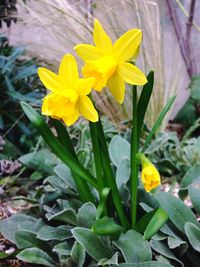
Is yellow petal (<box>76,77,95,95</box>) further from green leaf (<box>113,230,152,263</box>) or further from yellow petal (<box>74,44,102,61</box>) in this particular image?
green leaf (<box>113,230,152,263</box>)

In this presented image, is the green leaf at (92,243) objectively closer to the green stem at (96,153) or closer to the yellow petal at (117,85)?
the green stem at (96,153)

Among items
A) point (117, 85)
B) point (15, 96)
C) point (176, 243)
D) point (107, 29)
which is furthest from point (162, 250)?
point (107, 29)

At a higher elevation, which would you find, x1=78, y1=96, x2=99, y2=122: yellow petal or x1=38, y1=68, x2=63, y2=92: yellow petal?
x1=38, y1=68, x2=63, y2=92: yellow petal

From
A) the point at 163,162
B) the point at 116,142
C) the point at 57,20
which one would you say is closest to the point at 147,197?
the point at 116,142

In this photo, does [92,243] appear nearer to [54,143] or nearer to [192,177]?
[54,143]

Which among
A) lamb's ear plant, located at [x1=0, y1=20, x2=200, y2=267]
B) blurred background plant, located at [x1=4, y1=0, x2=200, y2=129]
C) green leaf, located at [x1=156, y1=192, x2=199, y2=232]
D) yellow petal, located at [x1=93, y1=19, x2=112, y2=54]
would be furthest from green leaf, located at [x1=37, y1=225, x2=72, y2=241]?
blurred background plant, located at [x1=4, y1=0, x2=200, y2=129]

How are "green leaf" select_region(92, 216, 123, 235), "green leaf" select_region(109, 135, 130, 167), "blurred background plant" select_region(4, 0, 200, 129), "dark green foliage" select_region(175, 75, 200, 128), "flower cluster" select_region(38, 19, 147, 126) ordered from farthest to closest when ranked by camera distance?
"dark green foliage" select_region(175, 75, 200, 128) → "blurred background plant" select_region(4, 0, 200, 129) → "green leaf" select_region(109, 135, 130, 167) → "green leaf" select_region(92, 216, 123, 235) → "flower cluster" select_region(38, 19, 147, 126)

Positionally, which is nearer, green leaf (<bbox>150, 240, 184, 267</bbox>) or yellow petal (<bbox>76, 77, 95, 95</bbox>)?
yellow petal (<bbox>76, 77, 95, 95</bbox>)

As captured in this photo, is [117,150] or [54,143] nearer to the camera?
[54,143]
